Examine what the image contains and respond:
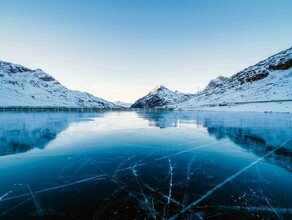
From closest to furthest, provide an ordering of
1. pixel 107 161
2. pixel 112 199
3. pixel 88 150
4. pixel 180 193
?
pixel 112 199 < pixel 180 193 < pixel 107 161 < pixel 88 150

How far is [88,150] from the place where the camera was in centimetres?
672

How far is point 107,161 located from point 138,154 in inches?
48.8

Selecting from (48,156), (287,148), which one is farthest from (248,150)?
(48,156)

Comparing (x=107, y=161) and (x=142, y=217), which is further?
(x=107, y=161)

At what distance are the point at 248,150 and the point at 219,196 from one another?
4317 millimetres

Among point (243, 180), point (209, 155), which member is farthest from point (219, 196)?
point (209, 155)

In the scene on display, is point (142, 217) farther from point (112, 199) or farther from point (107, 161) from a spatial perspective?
point (107, 161)

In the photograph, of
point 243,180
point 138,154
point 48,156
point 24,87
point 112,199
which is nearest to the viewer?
point 112,199

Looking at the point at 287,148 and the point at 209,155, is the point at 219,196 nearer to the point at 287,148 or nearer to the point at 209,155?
the point at 209,155

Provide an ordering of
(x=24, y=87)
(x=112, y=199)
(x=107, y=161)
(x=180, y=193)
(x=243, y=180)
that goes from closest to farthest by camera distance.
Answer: (x=112, y=199) < (x=180, y=193) < (x=243, y=180) < (x=107, y=161) < (x=24, y=87)

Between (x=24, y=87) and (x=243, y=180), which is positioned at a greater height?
(x=24, y=87)

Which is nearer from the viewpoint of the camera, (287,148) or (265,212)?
(265,212)

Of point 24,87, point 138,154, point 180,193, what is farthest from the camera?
point 24,87

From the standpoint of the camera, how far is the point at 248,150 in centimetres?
679
